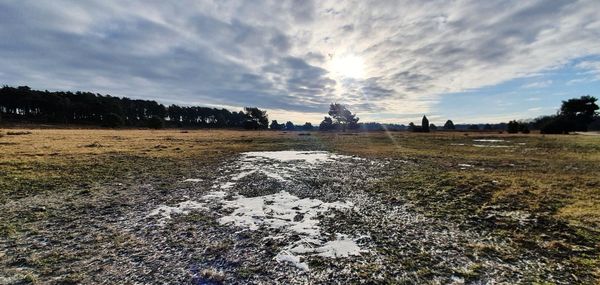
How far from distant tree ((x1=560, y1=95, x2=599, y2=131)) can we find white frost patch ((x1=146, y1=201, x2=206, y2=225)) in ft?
288

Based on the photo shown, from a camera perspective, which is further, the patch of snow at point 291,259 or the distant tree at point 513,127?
the distant tree at point 513,127

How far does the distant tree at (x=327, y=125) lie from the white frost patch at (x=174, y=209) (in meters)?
118

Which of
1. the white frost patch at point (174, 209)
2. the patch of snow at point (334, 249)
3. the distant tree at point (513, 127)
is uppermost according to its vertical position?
the distant tree at point (513, 127)

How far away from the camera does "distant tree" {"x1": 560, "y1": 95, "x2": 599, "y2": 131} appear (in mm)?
64500

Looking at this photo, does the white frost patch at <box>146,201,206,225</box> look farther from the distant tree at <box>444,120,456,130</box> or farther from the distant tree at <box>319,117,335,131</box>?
the distant tree at <box>319,117,335,131</box>

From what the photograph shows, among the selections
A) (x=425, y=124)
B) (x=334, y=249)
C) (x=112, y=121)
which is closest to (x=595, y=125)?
(x=425, y=124)

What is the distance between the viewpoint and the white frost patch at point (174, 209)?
8.88 m

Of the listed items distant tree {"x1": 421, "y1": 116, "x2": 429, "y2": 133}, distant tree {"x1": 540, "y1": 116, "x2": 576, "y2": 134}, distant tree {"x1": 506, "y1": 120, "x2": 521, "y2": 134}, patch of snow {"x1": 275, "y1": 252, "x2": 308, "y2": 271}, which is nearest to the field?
patch of snow {"x1": 275, "y1": 252, "x2": 308, "y2": 271}

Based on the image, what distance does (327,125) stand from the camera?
422 feet

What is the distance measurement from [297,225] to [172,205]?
16.6ft

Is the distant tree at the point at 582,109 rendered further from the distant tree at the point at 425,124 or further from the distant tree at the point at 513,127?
the distant tree at the point at 425,124

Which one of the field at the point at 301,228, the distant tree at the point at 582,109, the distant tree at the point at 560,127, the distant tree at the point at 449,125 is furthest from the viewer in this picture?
the distant tree at the point at 449,125

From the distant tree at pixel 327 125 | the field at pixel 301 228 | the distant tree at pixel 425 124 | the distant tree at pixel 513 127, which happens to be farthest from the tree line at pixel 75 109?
the field at pixel 301 228

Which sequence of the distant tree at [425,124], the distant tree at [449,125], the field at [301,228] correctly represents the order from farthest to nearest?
the distant tree at [449,125] → the distant tree at [425,124] → the field at [301,228]
